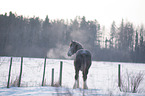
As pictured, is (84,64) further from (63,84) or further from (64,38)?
(64,38)

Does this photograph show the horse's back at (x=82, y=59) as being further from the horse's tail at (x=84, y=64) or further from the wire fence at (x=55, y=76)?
the wire fence at (x=55, y=76)

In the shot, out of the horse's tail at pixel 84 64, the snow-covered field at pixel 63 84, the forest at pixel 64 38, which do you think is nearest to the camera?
the snow-covered field at pixel 63 84

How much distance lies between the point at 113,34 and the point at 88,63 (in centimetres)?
4235

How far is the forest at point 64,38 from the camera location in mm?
39719

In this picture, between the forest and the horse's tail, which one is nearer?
the horse's tail

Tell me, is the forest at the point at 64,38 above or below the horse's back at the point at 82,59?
above

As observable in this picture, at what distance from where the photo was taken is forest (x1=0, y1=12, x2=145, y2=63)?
39719 mm

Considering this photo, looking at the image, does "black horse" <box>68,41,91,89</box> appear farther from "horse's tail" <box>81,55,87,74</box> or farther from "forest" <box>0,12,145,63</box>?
"forest" <box>0,12,145,63</box>

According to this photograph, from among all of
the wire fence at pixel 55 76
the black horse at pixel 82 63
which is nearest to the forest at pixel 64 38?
the wire fence at pixel 55 76

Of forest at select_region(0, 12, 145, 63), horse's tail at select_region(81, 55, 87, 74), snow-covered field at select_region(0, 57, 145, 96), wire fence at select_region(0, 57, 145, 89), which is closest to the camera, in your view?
snow-covered field at select_region(0, 57, 145, 96)

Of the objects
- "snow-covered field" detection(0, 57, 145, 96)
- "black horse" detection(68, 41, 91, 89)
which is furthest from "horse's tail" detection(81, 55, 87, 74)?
"snow-covered field" detection(0, 57, 145, 96)

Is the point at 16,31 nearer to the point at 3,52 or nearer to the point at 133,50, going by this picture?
the point at 3,52

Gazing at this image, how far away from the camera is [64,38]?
150 feet

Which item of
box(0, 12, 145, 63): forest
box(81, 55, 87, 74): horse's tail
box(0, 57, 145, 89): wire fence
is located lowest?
box(0, 57, 145, 89): wire fence
